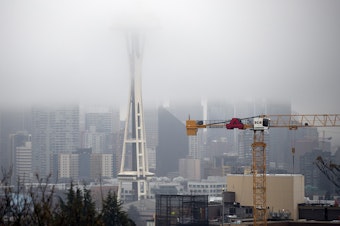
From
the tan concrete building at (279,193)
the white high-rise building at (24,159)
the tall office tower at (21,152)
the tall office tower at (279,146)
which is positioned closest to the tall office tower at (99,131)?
the tall office tower at (21,152)

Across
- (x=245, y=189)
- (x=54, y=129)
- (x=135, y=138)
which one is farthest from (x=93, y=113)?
(x=245, y=189)

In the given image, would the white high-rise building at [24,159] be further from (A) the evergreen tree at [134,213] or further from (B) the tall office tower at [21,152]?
(A) the evergreen tree at [134,213]

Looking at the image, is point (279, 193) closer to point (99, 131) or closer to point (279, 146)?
point (279, 146)

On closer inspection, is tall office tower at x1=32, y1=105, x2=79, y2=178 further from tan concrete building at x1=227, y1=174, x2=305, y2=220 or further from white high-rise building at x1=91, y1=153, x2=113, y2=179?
tan concrete building at x1=227, y1=174, x2=305, y2=220

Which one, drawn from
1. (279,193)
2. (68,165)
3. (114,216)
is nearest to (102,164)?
(68,165)

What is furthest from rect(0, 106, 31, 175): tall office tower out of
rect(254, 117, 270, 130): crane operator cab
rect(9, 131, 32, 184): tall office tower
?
rect(254, 117, 270, 130): crane operator cab

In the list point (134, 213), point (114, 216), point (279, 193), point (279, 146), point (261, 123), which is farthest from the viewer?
point (279, 146)

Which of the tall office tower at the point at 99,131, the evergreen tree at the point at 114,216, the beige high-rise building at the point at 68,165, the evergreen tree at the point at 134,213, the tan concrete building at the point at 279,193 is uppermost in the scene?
the tall office tower at the point at 99,131
